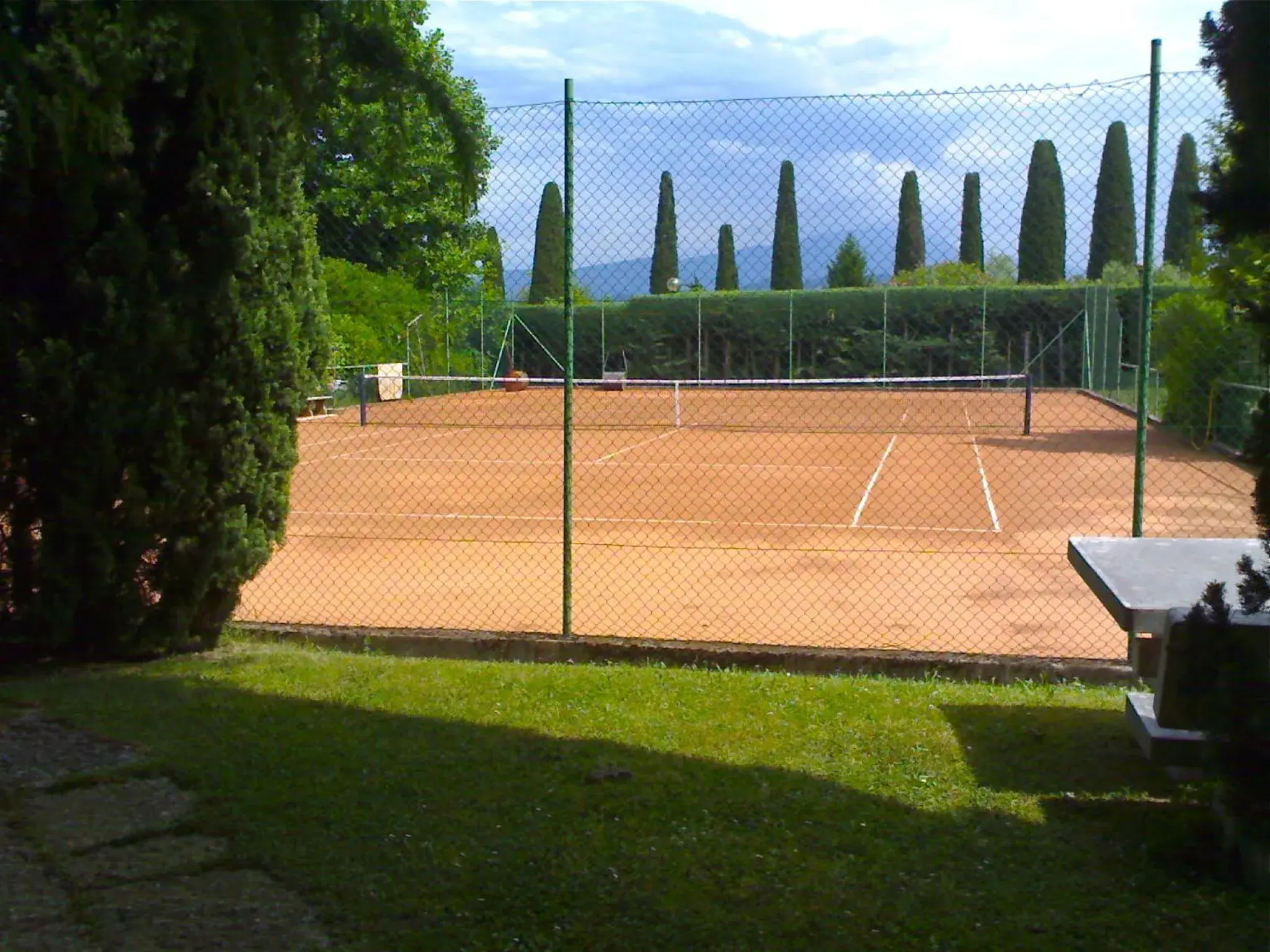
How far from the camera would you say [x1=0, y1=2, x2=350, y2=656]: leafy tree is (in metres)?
5.93

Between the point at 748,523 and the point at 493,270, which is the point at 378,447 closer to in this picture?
the point at 493,270

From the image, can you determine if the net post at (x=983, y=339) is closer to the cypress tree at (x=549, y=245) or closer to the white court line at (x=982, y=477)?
the white court line at (x=982, y=477)

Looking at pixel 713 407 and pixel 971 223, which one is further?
pixel 713 407

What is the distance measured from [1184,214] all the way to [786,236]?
5838mm

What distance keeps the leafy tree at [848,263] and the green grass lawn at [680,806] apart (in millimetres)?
2564

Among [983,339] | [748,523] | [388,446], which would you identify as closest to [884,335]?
[983,339]

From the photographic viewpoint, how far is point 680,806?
4.43 metres

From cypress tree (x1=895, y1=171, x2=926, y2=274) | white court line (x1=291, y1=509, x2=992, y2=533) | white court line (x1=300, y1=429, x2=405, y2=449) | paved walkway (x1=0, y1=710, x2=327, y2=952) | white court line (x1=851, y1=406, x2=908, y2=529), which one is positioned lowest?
white court line (x1=291, y1=509, x2=992, y2=533)

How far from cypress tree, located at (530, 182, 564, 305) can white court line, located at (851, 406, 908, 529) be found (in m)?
4.01

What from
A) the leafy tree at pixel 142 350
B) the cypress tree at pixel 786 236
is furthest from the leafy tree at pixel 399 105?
the cypress tree at pixel 786 236

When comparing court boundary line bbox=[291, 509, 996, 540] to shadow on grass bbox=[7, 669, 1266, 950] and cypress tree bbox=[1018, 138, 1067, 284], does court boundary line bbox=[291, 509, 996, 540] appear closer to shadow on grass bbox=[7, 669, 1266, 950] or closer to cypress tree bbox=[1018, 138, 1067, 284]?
cypress tree bbox=[1018, 138, 1067, 284]

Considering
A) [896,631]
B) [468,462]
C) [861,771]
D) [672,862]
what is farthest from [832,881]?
[468,462]

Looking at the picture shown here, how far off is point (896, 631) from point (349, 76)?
551cm

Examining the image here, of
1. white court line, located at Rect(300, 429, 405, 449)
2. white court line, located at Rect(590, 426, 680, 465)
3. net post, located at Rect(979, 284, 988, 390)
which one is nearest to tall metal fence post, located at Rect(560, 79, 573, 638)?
net post, located at Rect(979, 284, 988, 390)
